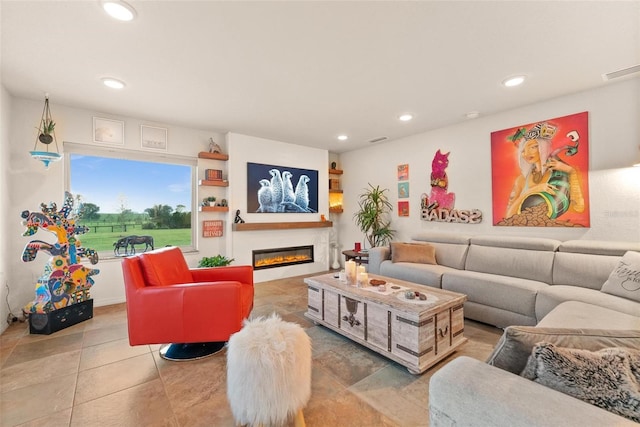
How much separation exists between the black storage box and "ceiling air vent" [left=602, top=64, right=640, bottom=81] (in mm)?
5806

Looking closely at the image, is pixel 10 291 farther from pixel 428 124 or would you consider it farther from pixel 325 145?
pixel 428 124

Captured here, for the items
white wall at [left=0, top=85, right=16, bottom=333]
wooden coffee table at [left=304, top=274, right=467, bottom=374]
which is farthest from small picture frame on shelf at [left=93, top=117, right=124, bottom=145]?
wooden coffee table at [left=304, top=274, right=467, bottom=374]

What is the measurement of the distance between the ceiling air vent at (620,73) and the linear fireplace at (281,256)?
4.47 meters

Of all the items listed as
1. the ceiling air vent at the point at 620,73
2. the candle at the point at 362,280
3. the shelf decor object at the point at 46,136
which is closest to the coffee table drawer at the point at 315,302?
the candle at the point at 362,280

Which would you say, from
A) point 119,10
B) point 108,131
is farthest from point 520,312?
point 108,131

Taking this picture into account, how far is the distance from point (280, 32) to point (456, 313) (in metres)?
2.58

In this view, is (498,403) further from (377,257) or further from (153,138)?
(153,138)

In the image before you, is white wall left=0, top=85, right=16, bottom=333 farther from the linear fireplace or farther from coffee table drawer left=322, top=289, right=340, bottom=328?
coffee table drawer left=322, top=289, right=340, bottom=328

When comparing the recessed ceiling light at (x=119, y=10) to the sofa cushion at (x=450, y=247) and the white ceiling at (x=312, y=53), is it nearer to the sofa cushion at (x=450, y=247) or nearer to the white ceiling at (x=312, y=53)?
the white ceiling at (x=312, y=53)

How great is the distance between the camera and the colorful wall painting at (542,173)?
2.89 metres

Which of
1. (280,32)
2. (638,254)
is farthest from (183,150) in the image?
(638,254)

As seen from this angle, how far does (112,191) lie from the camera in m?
3.59

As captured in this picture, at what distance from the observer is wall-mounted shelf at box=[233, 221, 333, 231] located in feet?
13.9

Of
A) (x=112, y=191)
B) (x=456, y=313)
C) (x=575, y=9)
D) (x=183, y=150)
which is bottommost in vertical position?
(x=456, y=313)
